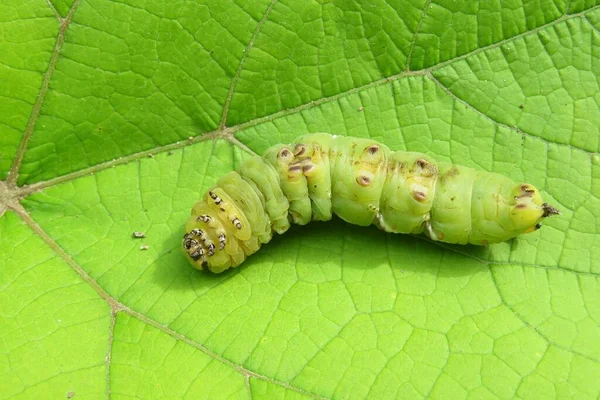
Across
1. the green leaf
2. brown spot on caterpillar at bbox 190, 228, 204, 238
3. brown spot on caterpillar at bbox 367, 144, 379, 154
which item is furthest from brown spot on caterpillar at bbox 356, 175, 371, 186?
brown spot on caterpillar at bbox 190, 228, 204, 238

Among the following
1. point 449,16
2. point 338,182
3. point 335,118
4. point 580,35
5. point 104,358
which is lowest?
point 104,358

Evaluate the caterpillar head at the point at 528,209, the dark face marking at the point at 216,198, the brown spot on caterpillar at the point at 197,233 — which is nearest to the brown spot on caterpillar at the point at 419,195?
the caterpillar head at the point at 528,209

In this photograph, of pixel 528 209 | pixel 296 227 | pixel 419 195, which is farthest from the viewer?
pixel 296 227

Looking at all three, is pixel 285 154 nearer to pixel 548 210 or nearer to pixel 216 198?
pixel 216 198

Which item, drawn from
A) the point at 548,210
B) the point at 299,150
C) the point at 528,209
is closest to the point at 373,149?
the point at 299,150

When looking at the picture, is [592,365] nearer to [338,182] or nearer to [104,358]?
[338,182]

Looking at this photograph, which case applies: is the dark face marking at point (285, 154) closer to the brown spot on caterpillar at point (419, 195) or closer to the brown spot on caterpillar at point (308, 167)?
the brown spot on caterpillar at point (308, 167)

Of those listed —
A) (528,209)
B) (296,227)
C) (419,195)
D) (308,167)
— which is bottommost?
(296,227)

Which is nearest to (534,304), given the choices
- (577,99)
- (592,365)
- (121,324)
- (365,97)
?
(592,365)

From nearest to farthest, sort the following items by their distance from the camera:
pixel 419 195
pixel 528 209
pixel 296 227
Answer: pixel 528 209, pixel 419 195, pixel 296 227
